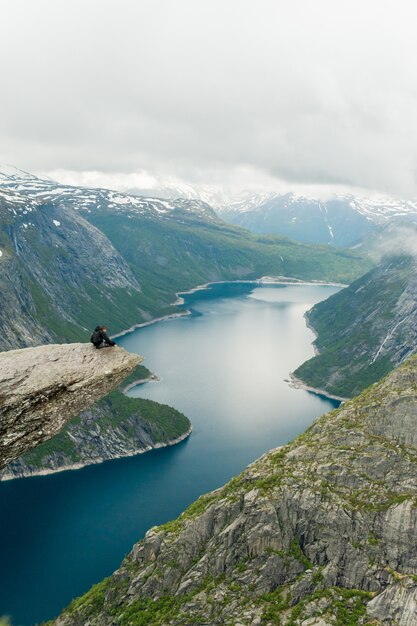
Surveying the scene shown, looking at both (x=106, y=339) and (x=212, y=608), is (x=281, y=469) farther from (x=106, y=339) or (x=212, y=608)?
(x=106, y=339)

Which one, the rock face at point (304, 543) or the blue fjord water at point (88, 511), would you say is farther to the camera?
the blue fjord water at point (88, 511)

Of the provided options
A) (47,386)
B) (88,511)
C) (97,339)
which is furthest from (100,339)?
(88,511)

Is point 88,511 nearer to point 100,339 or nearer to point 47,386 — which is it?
point 100,339

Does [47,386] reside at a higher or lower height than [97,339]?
lower

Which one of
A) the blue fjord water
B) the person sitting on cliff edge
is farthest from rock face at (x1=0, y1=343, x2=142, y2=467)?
the blue fjord water

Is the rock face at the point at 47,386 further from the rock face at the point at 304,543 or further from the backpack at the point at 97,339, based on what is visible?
the rock face at the point at 304,543

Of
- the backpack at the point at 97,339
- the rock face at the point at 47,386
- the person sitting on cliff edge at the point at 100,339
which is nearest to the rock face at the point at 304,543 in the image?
the rock face at the point at 47,386
